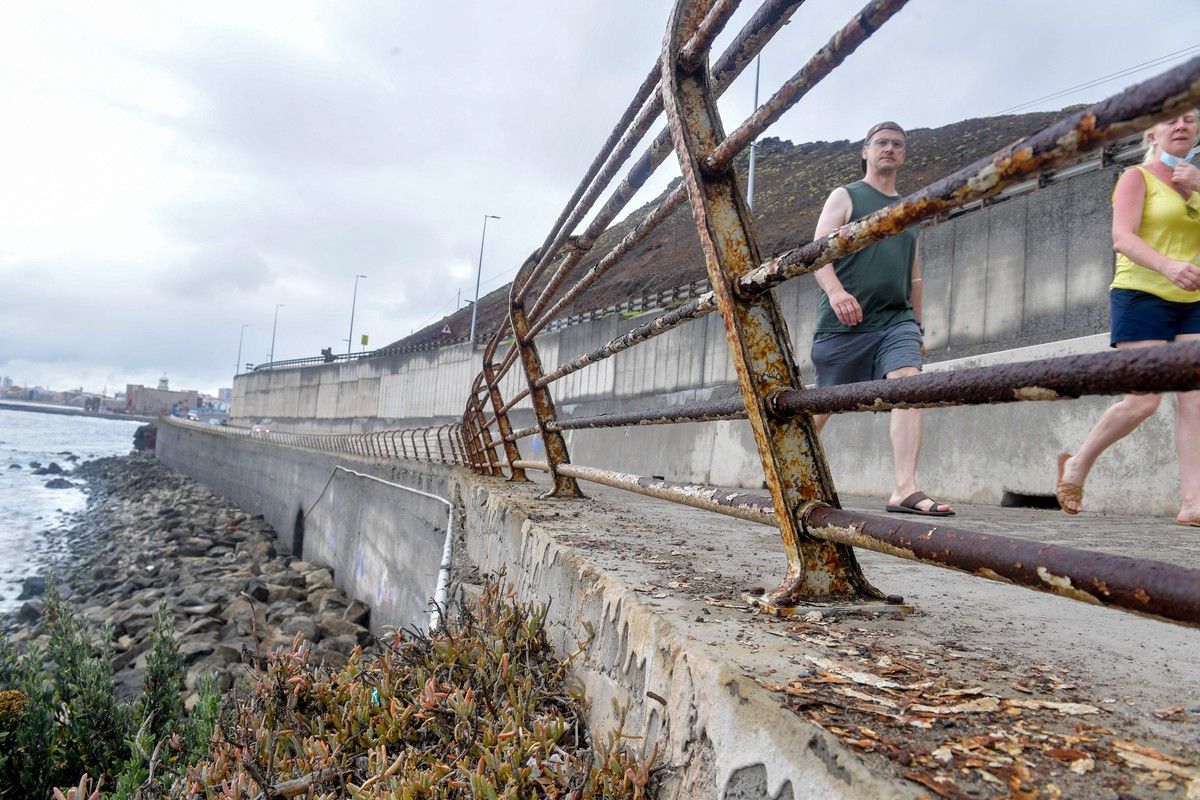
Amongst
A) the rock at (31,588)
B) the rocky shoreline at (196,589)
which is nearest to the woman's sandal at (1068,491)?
the rocky shoreline at (196,589)

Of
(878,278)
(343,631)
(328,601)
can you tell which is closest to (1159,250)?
(878,278)

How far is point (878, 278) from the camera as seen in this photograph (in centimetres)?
332

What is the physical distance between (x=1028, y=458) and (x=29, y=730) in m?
6.59

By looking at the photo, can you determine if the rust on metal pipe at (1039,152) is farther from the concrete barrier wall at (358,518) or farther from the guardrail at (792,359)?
the concrete barrier wall at (358,518)

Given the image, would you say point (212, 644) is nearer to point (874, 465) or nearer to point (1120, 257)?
point (874, 465)

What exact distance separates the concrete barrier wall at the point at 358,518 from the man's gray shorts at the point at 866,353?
2.22 metres

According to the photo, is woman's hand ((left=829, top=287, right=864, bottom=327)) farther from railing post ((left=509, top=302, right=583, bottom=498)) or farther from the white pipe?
the white pipe

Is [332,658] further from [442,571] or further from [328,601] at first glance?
[328,601]

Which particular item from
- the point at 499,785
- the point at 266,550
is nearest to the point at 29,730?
the point at 499,785

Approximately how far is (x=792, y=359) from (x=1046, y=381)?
0.71m

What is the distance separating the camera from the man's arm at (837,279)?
2.97 metres

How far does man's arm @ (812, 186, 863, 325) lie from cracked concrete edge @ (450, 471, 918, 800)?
1.52 meters

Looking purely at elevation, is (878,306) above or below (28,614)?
above

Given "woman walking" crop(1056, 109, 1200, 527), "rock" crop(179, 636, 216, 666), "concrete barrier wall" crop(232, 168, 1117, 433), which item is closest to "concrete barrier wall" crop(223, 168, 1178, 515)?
"concrete barrier wall" crop(232, 168, 1117, 433)
